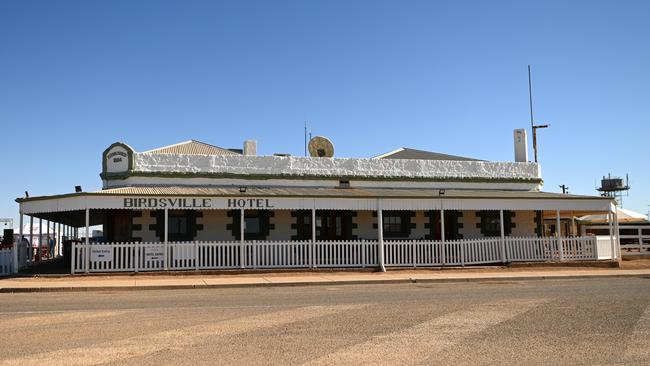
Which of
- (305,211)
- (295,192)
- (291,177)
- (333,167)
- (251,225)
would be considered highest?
(333,167)

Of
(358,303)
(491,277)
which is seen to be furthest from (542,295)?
(491,277)

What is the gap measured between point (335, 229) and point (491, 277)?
695 cm

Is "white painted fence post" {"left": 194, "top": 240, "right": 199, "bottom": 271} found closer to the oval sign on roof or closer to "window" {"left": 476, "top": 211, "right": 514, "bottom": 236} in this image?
the oval sign on roof

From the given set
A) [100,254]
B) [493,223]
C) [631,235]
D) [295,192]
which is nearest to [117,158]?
[100,254]

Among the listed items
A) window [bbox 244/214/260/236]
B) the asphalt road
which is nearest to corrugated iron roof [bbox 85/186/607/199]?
window [bbox 244/214/260/236]

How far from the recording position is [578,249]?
77.4 feet

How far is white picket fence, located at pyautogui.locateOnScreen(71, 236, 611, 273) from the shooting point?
1994cm

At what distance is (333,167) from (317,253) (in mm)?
4606

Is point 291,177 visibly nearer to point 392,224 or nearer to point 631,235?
point 392,224

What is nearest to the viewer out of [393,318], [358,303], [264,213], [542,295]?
[393,318]

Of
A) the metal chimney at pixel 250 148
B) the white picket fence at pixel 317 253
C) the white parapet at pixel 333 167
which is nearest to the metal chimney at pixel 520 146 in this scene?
the white parapet at pixel 333 167

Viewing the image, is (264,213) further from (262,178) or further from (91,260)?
(91,260)

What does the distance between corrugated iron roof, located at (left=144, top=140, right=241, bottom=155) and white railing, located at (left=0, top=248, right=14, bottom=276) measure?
6691 millimetres

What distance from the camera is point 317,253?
21703 millimetres
